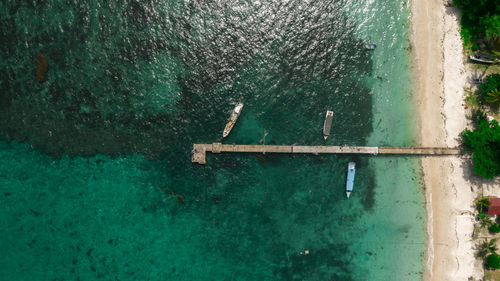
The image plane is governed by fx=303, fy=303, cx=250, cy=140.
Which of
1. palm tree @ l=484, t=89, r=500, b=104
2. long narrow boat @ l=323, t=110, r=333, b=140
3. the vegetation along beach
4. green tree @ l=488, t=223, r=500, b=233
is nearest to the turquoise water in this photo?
the vegetation along beach

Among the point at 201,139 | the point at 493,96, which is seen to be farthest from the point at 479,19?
the point at 201,139

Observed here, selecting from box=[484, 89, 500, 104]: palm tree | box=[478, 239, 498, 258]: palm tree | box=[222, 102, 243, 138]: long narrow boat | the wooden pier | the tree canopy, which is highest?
the tree canopy

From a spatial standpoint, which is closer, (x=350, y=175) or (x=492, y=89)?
(x=492, y=89)

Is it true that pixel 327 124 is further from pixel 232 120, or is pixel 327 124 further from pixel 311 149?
pixel 232 120

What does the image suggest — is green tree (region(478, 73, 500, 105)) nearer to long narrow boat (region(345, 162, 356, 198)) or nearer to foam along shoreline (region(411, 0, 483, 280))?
foam along shoreline (region(411, 0, 483, 280))

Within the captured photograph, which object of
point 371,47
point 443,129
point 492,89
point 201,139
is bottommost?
point 201,139

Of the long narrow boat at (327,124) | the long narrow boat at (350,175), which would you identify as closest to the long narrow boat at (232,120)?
the long narrow boat at (327,124)

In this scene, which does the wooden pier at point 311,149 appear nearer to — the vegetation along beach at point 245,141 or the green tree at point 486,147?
the vegetation along beach at point 245,141
